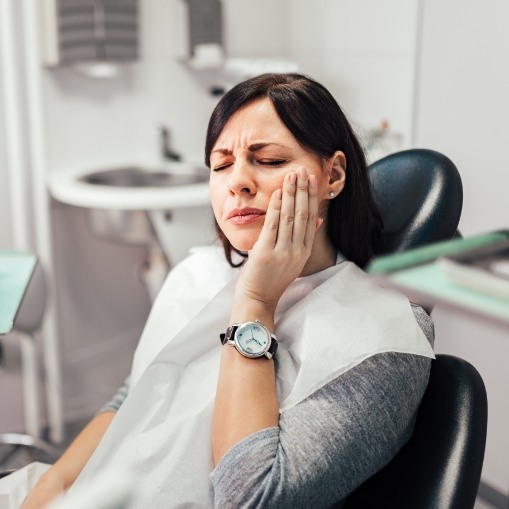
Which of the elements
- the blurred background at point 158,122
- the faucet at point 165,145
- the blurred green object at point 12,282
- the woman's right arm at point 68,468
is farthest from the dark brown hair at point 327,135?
the faucet at point 165,145

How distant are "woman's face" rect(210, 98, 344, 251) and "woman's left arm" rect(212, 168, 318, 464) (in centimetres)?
5

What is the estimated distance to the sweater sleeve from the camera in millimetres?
929

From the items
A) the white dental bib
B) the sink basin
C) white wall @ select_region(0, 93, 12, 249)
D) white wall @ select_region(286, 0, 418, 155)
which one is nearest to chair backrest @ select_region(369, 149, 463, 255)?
the white dental bib

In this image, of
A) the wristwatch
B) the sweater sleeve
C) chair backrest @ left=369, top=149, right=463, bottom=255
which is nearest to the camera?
the sweater sleeve

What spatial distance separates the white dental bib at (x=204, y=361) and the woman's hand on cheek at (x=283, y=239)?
0.28 feet

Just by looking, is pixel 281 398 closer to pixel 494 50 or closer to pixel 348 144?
pixel 348 144

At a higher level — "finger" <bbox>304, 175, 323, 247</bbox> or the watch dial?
"finger" <bbox>304, 175, 323, 247</bbox>

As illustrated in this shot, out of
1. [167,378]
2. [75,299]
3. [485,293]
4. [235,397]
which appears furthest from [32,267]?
[75,299]

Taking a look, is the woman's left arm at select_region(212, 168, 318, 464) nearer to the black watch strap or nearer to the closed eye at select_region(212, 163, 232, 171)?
the black watch strap

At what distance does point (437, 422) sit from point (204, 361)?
Answer: 0.40m

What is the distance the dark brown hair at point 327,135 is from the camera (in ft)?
3.74

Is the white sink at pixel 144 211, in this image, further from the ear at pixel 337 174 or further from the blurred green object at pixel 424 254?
the blurred green object at pixel 424 254

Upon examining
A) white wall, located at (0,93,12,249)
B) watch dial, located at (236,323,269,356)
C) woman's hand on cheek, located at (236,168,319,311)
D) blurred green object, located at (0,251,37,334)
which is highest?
woman's hand on cheek, located at (236,168,319,311)

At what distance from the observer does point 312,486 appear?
3.05 ft
